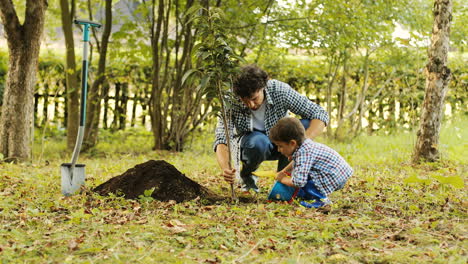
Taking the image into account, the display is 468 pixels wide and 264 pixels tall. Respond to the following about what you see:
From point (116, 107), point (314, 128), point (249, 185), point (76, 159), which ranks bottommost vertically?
point (249, 185)

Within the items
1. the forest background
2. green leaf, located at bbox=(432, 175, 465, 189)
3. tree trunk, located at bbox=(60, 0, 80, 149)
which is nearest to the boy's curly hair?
the forest background

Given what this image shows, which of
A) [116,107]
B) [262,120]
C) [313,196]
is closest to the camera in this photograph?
[313,196]

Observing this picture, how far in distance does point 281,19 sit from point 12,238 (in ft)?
19.0

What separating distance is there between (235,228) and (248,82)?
1290 mm

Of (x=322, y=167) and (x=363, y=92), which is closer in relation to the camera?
(x=322, y=167)

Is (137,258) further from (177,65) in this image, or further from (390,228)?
(177,65)

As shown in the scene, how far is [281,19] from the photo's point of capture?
25.4 feet

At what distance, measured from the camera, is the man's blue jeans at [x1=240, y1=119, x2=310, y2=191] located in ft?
14.4

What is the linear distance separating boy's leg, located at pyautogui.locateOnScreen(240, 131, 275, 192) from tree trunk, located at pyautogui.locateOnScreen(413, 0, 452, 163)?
2.52 metres

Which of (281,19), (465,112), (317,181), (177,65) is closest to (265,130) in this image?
(317,181)

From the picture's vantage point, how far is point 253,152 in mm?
4418

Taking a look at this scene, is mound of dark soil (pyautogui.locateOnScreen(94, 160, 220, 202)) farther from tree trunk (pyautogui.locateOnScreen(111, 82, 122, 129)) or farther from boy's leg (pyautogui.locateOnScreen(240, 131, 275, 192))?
tree trunk (pyautogui.locateOnScreen(111, 82, 122, 129))

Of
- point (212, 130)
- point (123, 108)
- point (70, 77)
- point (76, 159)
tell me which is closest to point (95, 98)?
point (70, 77)

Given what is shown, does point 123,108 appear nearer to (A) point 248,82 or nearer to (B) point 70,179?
(B) point 70,179
